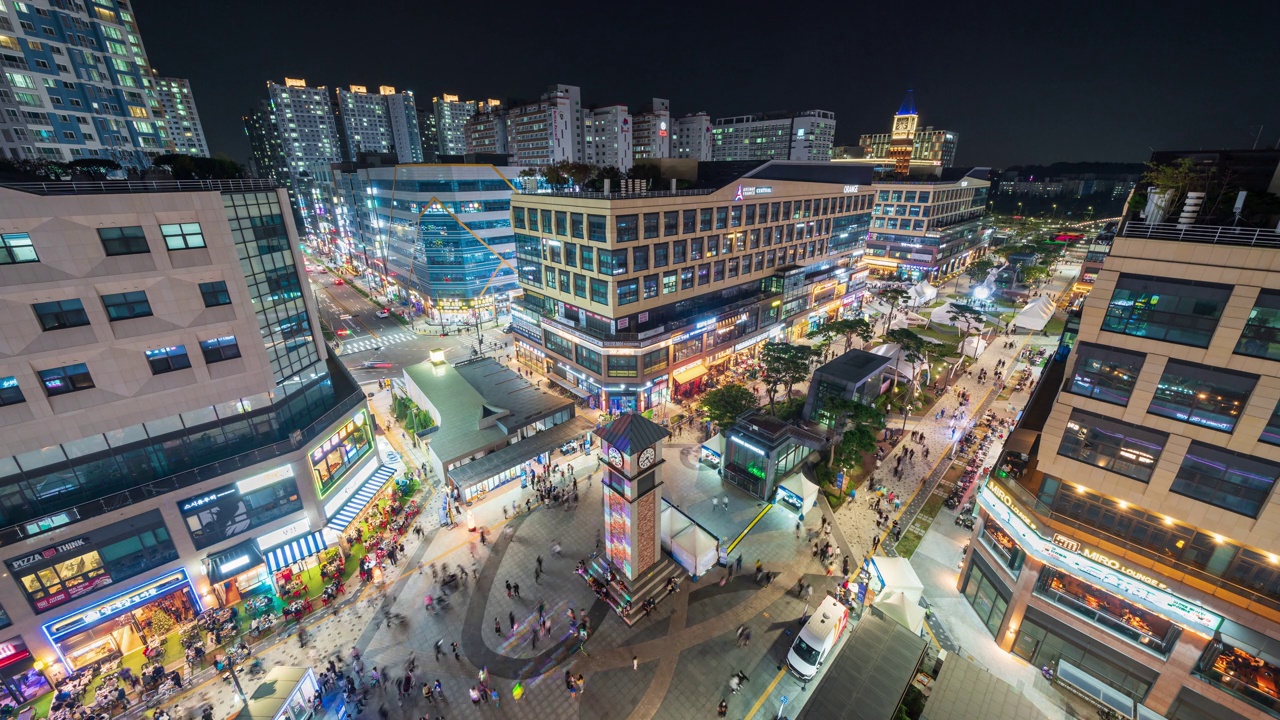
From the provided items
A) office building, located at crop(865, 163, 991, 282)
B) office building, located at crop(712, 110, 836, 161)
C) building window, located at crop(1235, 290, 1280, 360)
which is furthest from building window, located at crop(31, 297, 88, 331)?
office building, located at crop(712, 110, 836, 161)

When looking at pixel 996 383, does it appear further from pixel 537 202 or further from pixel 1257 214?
pixel 537 202

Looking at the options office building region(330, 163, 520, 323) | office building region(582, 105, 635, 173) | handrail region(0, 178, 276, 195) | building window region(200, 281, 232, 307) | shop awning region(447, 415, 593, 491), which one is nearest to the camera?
handrail region(0, 178, 276, 195)

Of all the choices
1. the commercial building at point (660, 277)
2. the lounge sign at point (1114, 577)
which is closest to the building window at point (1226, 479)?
the lounge sign at point (1114, 577)

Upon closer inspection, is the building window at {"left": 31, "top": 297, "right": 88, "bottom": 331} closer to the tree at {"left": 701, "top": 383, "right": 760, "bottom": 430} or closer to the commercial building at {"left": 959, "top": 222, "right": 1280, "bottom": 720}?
the tree at {"left": 701, "top": 383, "right": 760, "bottom": 430}

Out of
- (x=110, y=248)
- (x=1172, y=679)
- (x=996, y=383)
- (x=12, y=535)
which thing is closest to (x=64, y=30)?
(x=110, y=248)

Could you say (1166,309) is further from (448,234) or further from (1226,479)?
(448,234)

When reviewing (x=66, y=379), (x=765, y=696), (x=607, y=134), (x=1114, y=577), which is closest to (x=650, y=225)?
(x=765, y=696)

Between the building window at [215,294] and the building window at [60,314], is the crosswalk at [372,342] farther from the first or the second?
the building window at [60,314]
